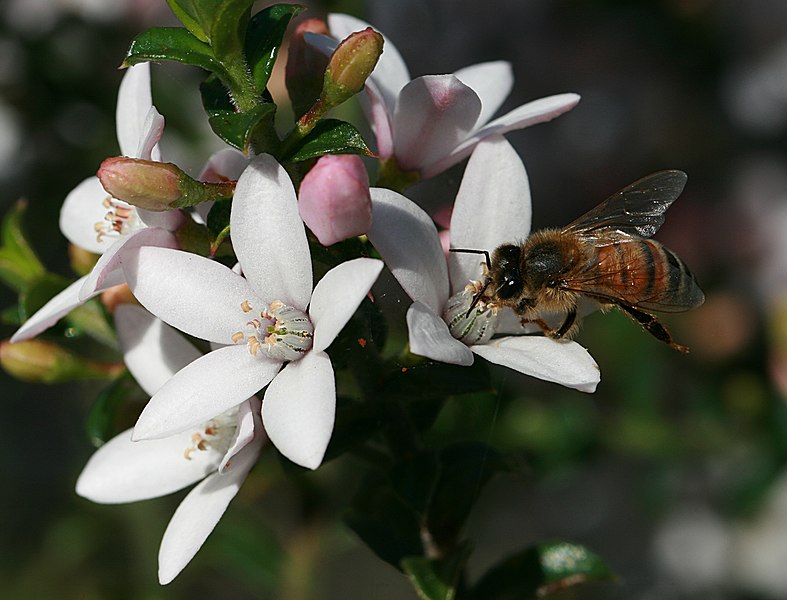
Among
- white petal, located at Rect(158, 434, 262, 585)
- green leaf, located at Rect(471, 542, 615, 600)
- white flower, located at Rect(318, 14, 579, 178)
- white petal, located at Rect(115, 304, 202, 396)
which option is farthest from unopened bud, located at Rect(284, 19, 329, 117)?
green leaf, located at Rect(471, 542, 615, 600)

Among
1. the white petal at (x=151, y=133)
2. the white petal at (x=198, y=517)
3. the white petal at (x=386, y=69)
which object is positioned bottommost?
the white petal at (x=198, y=517)

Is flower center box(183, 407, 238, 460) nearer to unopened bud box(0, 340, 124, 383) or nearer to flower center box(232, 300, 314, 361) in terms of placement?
flower center box(232, 300, 314, 361)

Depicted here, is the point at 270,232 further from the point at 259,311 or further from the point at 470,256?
the point at 470,256

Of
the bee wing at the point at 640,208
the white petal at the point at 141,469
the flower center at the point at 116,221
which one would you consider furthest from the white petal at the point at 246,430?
the bee wing at the point at 640,208

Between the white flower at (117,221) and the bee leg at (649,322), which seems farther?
the bee leg at (649,322)

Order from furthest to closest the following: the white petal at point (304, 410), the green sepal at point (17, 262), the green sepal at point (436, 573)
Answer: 1. the green sepal at point (17, 262)
2. the green sepal at point (436, 573)
3. the white petal at point (304, 410)

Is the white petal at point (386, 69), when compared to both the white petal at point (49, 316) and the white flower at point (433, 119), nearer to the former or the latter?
the white flower at point (433, 119)

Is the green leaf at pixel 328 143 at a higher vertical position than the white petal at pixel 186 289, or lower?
higher

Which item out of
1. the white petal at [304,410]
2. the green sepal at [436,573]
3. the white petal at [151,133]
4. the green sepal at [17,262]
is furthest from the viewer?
the green sepal at [17,262]

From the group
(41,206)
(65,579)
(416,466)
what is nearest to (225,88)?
(416,466)
